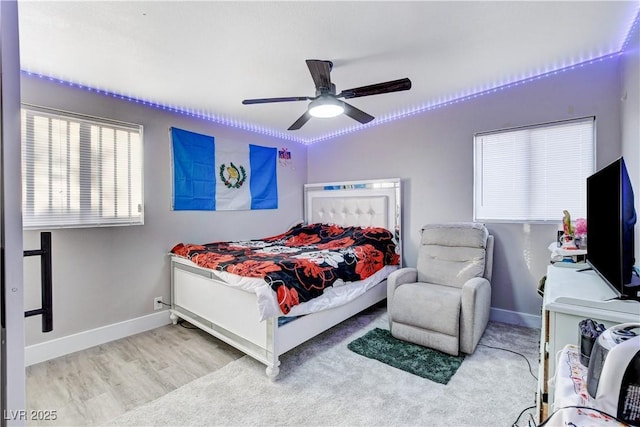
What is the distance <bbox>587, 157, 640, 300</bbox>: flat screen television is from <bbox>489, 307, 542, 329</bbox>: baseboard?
1523 mm

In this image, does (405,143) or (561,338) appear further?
(405,143)

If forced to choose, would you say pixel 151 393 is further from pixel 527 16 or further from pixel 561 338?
pixel 527 16

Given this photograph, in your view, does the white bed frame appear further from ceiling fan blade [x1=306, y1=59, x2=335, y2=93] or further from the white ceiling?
ceiling fan blade [x1=306, y1=59, x2=335, y2=93]

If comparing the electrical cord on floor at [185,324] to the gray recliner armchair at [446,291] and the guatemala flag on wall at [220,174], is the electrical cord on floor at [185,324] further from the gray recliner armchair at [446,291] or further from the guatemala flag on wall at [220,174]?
the gray recliner armchair at [446,291]

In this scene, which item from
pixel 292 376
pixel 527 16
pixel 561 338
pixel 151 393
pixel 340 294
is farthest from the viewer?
pixel 340 294

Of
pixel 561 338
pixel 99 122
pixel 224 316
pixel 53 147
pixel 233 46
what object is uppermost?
pixel 233 46

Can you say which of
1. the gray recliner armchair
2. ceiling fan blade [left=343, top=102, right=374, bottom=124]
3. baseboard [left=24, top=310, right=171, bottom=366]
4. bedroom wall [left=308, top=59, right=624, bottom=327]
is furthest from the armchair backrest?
baseboard [left=24, top=310, right=171, bottom=366]

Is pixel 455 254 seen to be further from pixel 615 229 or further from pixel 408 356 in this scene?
pixel 615 229

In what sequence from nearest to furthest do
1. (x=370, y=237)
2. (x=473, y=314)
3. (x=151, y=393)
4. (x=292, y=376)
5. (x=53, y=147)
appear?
(x=151, y=393)
(x=292, y=376)
(x=473, y=314)
(x=53, y=147)
(x=370, y=237)

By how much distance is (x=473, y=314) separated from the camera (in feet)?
7.67

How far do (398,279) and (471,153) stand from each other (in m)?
1.60

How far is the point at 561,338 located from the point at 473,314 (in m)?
1.23

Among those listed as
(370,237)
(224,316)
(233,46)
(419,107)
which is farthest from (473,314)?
(233,46)

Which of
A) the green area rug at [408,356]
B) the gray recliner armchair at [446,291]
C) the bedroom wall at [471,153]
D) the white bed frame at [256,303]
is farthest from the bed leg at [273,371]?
the bedroom wall at [471,153]
